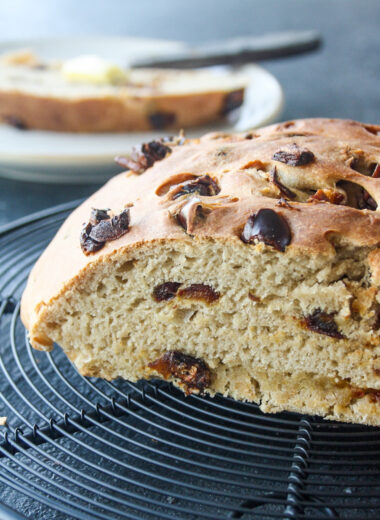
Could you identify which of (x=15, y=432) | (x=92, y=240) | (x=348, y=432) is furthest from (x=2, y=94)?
(x=348, y=432)

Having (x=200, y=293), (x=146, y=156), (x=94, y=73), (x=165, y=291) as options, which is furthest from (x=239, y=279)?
(x=94, y=73)

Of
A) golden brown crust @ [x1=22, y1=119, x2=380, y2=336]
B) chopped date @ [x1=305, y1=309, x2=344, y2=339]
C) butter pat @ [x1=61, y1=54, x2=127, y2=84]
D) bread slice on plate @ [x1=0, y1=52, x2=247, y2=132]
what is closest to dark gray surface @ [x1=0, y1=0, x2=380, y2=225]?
bread slice on plate @ [x1=0, y1=52, x2=247, y2=132]

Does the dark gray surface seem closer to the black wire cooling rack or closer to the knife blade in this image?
Result: the knife blade

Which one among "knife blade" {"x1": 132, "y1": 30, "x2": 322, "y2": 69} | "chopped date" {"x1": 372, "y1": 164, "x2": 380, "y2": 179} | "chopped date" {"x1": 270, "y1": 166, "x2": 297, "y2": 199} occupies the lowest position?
"knife blade" {"x1": 132, "y1": 30, "x2": 322, "y2": 69}

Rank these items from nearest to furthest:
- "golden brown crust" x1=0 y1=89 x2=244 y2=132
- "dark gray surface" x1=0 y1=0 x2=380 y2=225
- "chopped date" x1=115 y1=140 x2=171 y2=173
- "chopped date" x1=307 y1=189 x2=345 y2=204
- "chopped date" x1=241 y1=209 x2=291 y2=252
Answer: "chopped date" x1=241 y1=209 x2=291 y2=252
"chopped date" x1=307 y1=189 x2=345 y2=204
"chopped date" x1=115 y1=140 x2=171 y2=173
"golden brown crust" x1=0 y1=89 x2=244 y2=132
"dark gray surface" x1=0 y1=0 x2=380 y2=225

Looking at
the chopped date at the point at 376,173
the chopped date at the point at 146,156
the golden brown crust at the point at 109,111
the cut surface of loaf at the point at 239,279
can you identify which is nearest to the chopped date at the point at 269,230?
the cut surface of loaf at the point at 239,279

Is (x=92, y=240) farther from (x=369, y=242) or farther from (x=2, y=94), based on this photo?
(x=2, y=94)

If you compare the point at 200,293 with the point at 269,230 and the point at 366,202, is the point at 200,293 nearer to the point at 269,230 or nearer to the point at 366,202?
the point at 269,230

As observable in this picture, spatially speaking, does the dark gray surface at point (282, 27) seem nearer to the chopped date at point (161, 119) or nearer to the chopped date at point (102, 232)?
the chopped date at point (161, 119)
